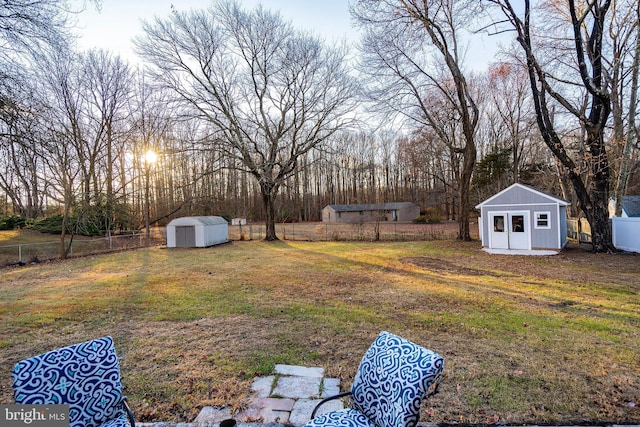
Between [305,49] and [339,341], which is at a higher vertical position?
[305,49]

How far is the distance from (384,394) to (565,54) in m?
14.4

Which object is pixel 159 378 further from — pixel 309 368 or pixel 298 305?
pixel 298 305

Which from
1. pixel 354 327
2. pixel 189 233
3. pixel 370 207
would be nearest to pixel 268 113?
pixel 189 233

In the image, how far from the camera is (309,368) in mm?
3529

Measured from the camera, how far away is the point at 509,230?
13.1 m

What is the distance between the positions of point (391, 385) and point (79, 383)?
2.00 meters

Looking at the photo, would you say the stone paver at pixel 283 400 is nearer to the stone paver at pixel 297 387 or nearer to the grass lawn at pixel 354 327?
the stone paver at pixel 297 387

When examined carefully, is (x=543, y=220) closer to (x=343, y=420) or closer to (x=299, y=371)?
(x=299, y=371)

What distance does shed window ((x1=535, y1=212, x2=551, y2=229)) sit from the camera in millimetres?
12406

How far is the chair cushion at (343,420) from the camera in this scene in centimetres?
211

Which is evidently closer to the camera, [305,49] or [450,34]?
[450,34]

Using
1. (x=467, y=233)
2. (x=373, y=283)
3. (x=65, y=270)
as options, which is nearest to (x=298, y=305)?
(x=373, y=283)

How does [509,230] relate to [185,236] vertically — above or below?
above

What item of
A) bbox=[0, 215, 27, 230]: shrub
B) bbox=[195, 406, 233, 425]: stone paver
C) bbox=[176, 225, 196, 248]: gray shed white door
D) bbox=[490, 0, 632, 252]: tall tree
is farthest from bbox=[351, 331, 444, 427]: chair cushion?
bbox=[0, 215, 27, 230]: shrub
